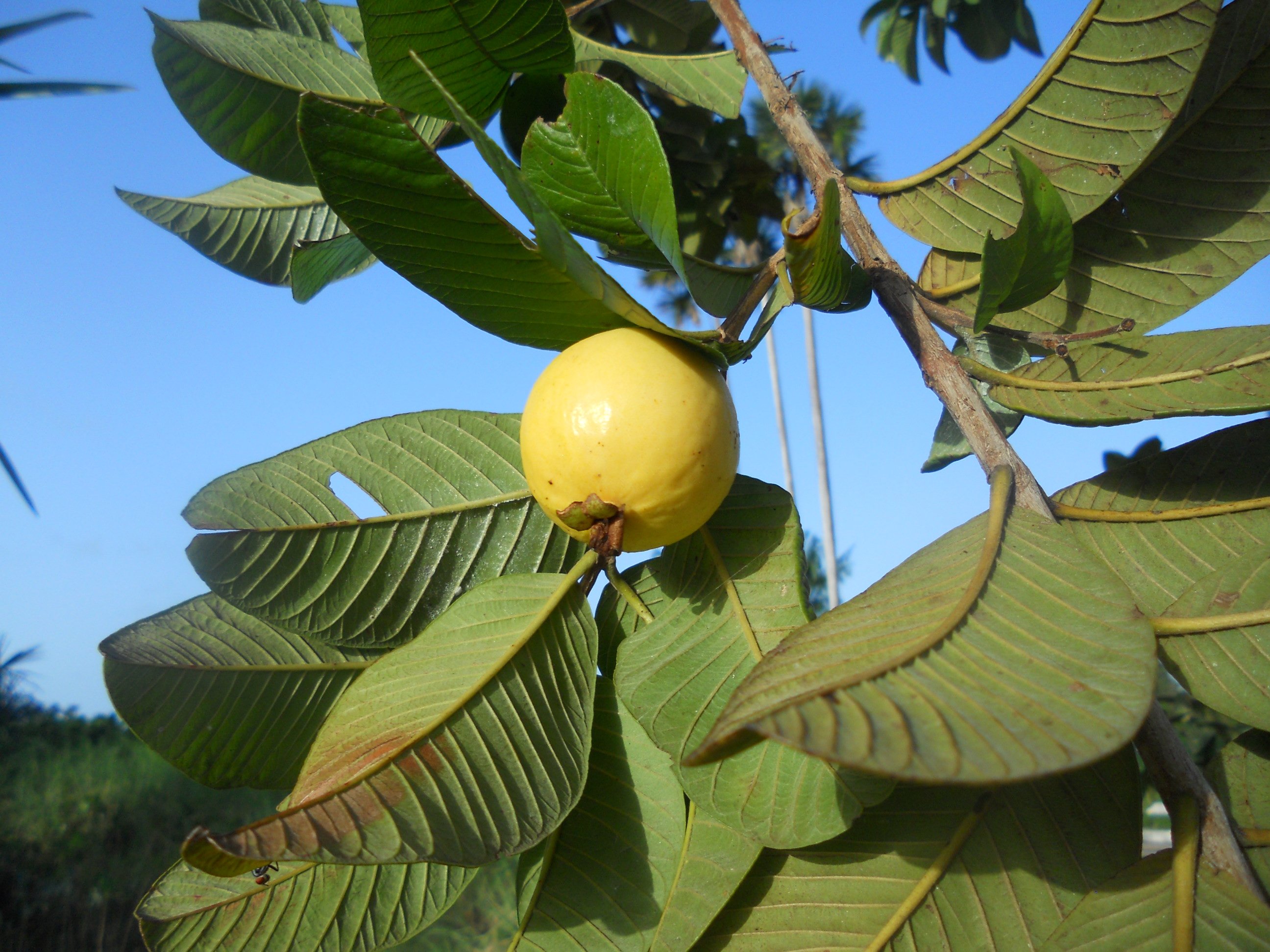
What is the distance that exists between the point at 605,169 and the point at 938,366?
0.34m

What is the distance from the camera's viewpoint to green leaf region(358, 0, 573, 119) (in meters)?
0.73

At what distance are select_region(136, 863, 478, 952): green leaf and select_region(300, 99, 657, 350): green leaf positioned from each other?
0.53m

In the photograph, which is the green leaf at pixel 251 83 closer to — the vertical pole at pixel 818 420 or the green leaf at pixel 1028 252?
the green leaf at pixel 1028 252

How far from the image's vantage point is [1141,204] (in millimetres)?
845

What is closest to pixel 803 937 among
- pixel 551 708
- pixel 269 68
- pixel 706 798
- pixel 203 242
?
pixel 706 798

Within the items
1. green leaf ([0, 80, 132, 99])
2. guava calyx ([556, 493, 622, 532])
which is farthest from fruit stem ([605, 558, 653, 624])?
green leaf ([0, 80, 132, 99])

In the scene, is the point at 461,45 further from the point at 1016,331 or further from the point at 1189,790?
the point at 1189,790

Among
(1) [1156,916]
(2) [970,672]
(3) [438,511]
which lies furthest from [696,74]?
(1) [1156,916]

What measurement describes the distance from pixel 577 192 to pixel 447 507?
13.4 inches

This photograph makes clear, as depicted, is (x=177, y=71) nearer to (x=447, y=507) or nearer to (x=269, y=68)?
(x=269, y=68)

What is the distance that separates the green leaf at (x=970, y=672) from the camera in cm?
40

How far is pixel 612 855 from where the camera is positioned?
76cm

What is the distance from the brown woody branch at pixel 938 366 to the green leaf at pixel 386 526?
395mm

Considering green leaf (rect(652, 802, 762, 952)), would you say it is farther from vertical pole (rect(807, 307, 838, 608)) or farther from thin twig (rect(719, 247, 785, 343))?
vertical pole (rect(807, 307, 838, 608))
